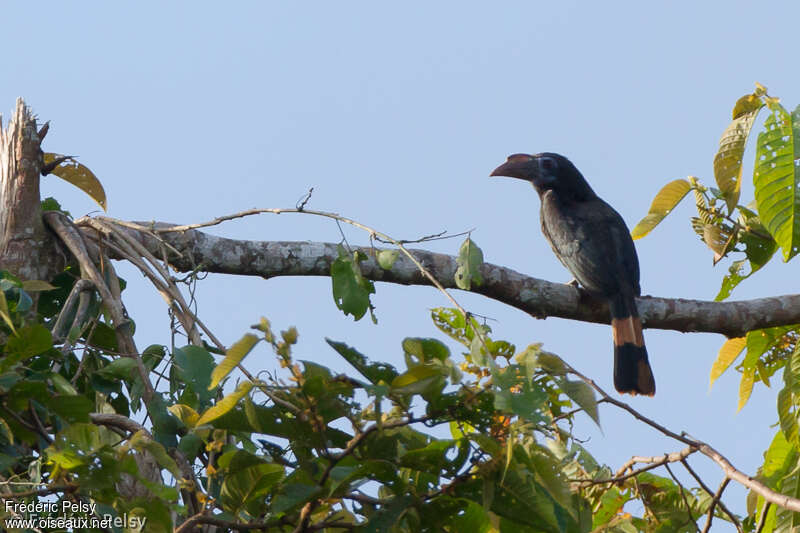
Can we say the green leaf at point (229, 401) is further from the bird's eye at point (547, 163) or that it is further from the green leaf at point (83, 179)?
the bird's eye at point (547, 163)

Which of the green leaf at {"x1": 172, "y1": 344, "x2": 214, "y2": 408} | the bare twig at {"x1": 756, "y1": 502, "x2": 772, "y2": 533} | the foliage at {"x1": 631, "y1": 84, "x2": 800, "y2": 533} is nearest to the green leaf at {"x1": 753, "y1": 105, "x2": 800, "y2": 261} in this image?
the foliage at {"x1": 631, "y1": 84, "x2": 800, "y2": 533}

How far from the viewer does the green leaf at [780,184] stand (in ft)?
12.3

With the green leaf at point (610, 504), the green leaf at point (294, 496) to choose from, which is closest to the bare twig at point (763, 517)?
the green leaf at point (610, 504)

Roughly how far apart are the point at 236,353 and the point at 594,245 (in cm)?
469

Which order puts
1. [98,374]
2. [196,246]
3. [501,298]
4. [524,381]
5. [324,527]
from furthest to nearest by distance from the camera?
[501,298], [196,246], [98,374], [324,527], [524,381]

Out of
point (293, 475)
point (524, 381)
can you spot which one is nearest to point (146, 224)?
point (293, 475)

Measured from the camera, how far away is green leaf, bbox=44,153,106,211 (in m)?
3.97

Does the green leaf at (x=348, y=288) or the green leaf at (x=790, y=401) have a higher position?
the green leaf at (x=348, y=288)

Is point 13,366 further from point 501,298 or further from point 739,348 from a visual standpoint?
point 739,348

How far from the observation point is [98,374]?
9.70 ft

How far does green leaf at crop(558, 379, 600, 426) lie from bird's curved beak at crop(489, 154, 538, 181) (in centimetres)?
526

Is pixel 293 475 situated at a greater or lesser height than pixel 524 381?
lesser

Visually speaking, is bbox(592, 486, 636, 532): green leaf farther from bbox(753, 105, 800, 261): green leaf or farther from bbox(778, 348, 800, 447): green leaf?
bbox(753, 105, 800, 261): green leaf

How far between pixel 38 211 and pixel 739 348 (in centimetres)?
328
